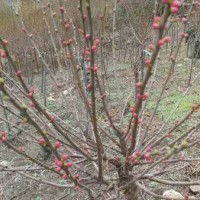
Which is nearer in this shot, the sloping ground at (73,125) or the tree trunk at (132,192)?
the tree trunk at (132,192)

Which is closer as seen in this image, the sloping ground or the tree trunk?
the tree trunk

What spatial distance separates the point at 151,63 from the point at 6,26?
8730 mm

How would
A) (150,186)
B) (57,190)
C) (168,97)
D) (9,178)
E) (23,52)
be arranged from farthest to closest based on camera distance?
(23,52), (168,97), (9,178), (57,190), (150,186)

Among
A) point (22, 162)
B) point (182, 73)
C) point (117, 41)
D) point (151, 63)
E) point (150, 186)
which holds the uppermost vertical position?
point (151, 63)

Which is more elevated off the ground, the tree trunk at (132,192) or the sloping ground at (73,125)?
the tree trunk at (132,192)

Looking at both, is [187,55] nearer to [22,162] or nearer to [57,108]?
[57,108]

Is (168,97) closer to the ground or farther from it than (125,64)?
farther from it

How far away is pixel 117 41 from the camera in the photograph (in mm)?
10734

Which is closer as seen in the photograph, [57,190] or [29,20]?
[57,190]

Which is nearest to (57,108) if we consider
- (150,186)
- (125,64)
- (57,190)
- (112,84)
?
(112,84)

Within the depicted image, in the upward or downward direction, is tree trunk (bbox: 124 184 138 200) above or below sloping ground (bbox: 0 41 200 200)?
above

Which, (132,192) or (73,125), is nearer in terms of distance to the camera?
(132,192)

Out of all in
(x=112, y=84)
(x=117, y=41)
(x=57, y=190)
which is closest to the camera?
(x=57, y=190)

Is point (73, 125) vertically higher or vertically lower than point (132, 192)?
lower
